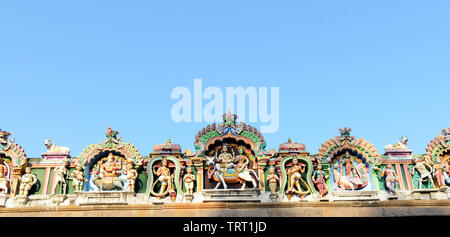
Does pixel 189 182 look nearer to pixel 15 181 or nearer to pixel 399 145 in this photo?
pixel 15 181

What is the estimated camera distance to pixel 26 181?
41.4 feet

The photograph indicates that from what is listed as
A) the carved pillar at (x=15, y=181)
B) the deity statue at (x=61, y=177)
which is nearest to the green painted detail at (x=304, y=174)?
the deity statue at (x=61, y=177)

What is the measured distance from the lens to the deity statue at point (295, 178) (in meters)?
12.3

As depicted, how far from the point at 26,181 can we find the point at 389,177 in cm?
1084

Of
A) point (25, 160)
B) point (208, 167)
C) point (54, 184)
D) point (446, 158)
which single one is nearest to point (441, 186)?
point (446, 158)

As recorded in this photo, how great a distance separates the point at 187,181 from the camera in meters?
12.6

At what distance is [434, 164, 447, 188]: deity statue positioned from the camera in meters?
12.3

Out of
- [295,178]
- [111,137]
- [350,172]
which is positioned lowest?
[295,178]

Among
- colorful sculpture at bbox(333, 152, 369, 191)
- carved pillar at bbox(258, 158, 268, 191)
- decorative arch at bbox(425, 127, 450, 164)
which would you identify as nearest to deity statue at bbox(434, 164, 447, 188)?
decorative arch at bbox(425, 127, 450, 164)

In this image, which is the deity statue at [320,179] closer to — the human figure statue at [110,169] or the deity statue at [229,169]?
the deity statue at [229,169]

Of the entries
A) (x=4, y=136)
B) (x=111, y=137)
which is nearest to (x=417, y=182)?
(x=111, y=137)

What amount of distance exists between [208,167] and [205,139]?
901mm

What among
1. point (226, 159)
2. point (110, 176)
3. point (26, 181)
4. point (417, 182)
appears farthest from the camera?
point (226, 159)
